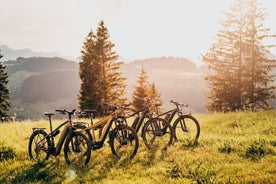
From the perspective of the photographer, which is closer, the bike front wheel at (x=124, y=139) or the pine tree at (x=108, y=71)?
the bike front wheel at (x=124, y=139)

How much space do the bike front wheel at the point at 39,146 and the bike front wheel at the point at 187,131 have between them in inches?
178

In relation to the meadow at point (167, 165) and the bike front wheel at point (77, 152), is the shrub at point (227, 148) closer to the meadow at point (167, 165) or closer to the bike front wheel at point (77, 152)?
the meadow at point (167, 165)

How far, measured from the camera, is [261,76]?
100ft

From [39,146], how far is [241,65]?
2584 cm

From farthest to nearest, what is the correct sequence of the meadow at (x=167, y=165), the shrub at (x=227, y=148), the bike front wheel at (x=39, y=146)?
the bike front wheel at (x=39, y=146), the shrub at (x=227, y=148), the meadow at (x=167, y=165)

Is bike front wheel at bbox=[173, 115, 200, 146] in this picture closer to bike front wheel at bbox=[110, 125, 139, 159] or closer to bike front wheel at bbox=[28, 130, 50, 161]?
bike front wheel at bbox=[110, 125, 139, 159]

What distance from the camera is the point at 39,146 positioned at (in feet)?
33.1

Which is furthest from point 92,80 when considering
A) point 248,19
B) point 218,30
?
point 248,19

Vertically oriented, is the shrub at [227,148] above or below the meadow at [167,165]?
above

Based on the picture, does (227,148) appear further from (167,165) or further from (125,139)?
(125,139)

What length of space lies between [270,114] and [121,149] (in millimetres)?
8756

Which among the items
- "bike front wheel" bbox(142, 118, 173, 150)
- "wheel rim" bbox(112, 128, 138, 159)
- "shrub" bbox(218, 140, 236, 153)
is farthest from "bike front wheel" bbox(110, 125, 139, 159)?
"shrub" bbox(218, 140, 236, 153)

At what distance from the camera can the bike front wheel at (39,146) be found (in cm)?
988

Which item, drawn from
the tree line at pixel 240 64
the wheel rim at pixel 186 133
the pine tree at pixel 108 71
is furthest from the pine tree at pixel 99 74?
the wheel rim at pixel 186 133
